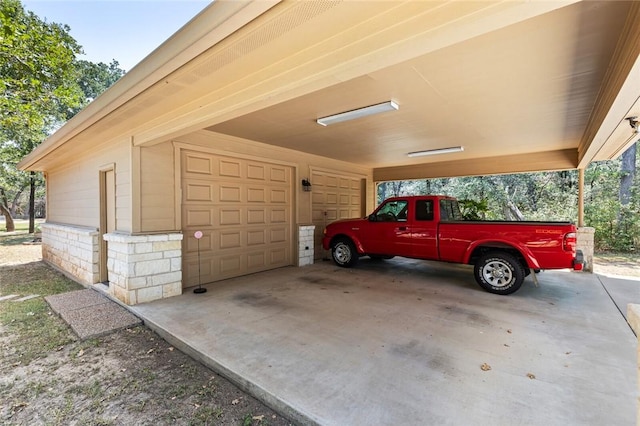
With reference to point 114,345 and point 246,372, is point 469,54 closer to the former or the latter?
point 246,372

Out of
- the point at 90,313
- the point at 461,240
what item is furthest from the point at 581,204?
the point at 90,313

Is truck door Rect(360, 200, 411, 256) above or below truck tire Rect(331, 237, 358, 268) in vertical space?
above

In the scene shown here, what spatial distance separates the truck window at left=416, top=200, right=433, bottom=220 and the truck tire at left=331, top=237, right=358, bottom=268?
1704 millimetres

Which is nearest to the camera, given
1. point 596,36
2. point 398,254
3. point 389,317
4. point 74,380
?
point 596,36

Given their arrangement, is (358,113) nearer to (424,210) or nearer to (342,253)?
(424,210)

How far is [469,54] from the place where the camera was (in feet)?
8.55

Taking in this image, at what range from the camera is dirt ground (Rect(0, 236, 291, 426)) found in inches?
80.7

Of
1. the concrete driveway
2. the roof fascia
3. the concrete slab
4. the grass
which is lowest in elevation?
the grass

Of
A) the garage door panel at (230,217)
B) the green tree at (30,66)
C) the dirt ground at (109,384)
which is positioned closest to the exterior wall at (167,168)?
the garage door panel at (230,217)

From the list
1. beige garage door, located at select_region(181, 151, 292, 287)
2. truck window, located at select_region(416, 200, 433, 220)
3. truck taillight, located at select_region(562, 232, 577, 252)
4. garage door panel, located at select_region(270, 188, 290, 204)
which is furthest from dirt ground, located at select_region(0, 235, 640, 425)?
truck taillight, located at select_region(562, 232, 577, 252)

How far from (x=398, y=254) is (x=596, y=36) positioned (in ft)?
14.2

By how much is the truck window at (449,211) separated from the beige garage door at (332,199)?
10.6 feet

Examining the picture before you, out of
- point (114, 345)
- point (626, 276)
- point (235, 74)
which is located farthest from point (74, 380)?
point (626, 276)

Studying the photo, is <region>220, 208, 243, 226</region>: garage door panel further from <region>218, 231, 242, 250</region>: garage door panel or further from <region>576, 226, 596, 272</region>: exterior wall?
<region>576, 226, 596, 272</region>: exterior wall
